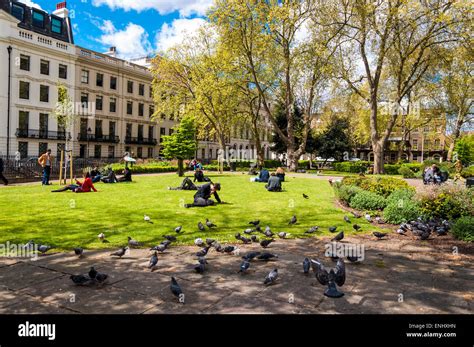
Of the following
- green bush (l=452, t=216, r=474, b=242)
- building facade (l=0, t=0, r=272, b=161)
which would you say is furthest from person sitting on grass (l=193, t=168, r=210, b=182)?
building facade (l=0, t=0, r=272, b=161)

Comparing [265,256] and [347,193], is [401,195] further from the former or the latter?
[265,256]

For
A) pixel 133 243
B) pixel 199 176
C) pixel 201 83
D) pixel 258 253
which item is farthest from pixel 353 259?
pixel 201 83

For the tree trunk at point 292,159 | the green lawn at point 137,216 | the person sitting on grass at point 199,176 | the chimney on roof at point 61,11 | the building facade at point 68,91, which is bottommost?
the green lawn at point 137,216

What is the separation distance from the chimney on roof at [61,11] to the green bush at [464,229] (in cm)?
5019

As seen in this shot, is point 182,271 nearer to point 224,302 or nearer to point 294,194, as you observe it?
point 224,302

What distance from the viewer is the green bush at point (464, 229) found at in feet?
27.1

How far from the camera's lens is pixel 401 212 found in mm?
10398

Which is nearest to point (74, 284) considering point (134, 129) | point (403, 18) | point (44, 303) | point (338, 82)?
point (44, 303)

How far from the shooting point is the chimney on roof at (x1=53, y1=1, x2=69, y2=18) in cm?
4528

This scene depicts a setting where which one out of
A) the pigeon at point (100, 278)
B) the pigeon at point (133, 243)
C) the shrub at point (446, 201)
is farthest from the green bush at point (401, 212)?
the pigeon at point (100, 278)

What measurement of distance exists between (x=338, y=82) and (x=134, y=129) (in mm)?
31835

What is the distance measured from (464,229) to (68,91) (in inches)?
1749

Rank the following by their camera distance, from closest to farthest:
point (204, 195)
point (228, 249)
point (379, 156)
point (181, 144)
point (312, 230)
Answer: point (228, 249) → point (312, 230) → point (204, 195) → point (181, 144) → point (379, 156)

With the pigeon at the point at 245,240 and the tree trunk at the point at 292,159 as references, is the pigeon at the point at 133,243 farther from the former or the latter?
the tree trunk at the point at 292,159
